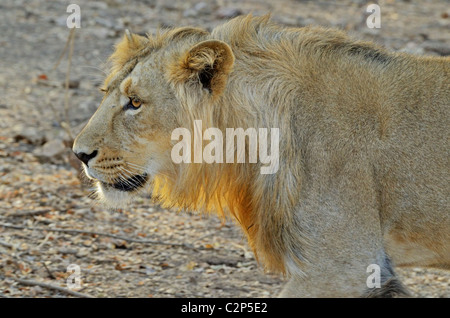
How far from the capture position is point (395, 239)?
401 cm

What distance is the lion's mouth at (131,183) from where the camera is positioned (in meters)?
4.13

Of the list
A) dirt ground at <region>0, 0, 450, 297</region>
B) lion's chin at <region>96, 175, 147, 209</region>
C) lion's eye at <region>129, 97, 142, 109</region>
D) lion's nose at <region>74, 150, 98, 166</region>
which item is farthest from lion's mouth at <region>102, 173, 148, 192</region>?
dirt ground at <region>0, 0, 450, 297</region>

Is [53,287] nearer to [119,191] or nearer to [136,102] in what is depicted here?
[119,191]

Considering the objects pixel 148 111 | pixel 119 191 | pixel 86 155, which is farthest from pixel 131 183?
pixel 148 111

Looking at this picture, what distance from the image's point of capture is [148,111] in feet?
13.1

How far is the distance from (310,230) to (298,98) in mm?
702

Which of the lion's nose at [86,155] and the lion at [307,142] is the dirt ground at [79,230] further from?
the lion's nose at [86,155]

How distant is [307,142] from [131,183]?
0.98 m

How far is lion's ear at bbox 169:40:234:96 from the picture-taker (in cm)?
386

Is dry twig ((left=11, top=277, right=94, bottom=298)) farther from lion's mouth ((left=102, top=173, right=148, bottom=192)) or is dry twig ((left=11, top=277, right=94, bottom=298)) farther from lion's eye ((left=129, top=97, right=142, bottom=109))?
lion's eye ((left=129, top=97, right=142, bottom=109))

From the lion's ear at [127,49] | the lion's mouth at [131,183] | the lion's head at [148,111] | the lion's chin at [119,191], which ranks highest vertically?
the lion's ear at [127,49]

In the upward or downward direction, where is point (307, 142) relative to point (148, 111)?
downward

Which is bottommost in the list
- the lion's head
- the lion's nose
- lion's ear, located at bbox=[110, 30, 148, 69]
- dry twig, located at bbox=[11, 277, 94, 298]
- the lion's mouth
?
dry twig, located at bbox=[11, 277, 94, 298]

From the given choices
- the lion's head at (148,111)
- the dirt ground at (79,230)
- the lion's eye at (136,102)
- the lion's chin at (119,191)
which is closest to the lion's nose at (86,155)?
the lion's head at (148,111)
